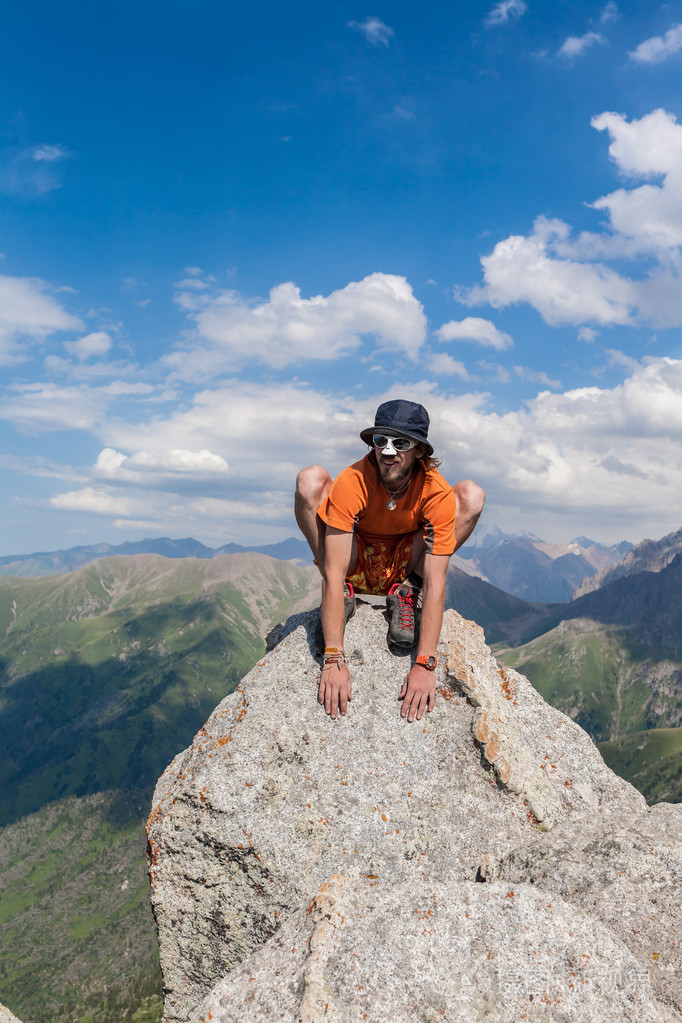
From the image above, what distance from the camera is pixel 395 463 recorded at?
8508mm

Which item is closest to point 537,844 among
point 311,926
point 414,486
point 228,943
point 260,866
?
point 311,926

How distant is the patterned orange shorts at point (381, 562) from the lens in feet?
33.7

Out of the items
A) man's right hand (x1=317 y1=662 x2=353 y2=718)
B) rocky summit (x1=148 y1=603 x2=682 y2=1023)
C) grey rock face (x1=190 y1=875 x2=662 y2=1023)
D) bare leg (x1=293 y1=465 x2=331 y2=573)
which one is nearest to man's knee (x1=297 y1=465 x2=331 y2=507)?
bare leg (x1=293 y1=465 x2=331 y2=573)

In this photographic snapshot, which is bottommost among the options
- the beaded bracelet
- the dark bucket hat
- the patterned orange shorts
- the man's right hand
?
the man's right hand

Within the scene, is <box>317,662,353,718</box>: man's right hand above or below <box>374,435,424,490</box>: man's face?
below

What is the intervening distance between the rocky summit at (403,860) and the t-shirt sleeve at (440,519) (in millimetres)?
2035

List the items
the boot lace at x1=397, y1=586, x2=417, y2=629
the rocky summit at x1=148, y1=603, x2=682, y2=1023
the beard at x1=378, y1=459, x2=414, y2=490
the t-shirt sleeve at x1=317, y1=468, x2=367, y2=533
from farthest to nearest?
1. the boot lace at x1=397, y1=586, x2=417, y2=629
2. the t-shirt sleeve at x1=317, y1=468, x2=367, y2=533
3. the beard at x1=378, y1=459, x2=414, y2=490
4. the rocky summit at x1=148, y1=603, x2=682, y2=1023

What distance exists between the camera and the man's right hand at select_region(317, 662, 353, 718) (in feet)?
30.5

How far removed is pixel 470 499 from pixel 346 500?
2547mm

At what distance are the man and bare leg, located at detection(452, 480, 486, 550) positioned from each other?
0.87 metres

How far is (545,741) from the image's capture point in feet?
36.8

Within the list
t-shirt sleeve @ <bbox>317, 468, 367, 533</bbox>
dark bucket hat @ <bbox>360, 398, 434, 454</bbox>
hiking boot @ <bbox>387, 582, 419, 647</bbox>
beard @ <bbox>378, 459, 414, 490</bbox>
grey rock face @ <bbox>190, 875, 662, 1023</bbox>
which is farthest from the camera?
hiking boot @ <bbox>387, 582, 419, 647</bbox>

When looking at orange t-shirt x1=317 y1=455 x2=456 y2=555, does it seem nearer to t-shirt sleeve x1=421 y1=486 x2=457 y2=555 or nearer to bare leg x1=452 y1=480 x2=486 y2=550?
t-shirt sleeve x1=421 y1=486 x2=457 y2=555

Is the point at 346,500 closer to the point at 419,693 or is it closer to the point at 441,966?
the point at 419,693
